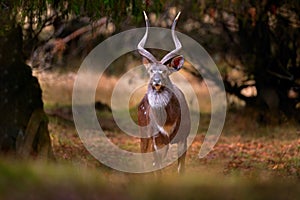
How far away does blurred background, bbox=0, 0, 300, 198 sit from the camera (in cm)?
1253

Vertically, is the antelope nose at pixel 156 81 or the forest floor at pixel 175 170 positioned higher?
the antelope nose at pixel 156 81

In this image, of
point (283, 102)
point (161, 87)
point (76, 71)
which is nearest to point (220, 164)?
point (161, 87)

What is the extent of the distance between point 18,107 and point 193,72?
10651 mm

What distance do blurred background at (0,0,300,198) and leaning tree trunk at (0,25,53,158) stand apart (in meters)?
0.01

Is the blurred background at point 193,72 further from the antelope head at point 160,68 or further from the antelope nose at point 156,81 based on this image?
the antelope nose at point 156,81

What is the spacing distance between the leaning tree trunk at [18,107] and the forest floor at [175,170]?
1.65 feet

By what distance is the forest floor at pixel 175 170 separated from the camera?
5.68 m

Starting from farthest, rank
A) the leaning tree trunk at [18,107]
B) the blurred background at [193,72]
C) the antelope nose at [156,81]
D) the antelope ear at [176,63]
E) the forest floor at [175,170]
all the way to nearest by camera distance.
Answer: the blurred background at [193,72] → the leaning tree trunk at [18,107] → the antelope ear at [176,63] → the antelope nose at [156,81] → the forest floor at [175,170]

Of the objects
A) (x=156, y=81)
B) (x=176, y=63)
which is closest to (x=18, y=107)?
(x=156, y=81)

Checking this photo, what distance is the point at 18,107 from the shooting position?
491 inches

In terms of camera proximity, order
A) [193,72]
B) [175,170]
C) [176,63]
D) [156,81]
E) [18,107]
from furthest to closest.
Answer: [193,72]
[18,107]
[175,170]
[176,63]
[156,81]

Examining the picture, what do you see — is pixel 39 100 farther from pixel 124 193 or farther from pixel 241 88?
pixel 241 88

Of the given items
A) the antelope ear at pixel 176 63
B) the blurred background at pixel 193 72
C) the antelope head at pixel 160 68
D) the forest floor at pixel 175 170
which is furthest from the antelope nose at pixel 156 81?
the blurred background at pixel 193 72

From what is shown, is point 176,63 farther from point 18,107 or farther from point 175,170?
point 18,107
